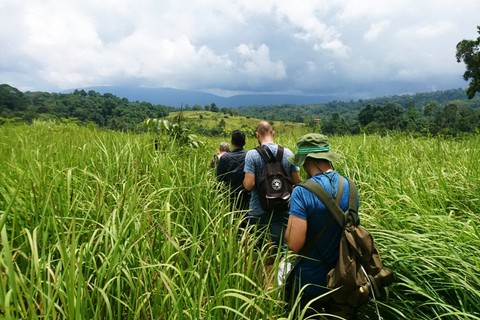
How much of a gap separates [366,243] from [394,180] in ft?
6.86

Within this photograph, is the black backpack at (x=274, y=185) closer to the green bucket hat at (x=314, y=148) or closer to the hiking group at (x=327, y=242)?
the hiking group at (x=327, y=242)

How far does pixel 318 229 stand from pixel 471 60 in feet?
106

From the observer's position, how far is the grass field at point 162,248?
49.1 inches

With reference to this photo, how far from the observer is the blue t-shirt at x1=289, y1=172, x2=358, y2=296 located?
6.32 feet

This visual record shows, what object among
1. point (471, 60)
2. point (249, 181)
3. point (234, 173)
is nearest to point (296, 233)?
point (249, 181)

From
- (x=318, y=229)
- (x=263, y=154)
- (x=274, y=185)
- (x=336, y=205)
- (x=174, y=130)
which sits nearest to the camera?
(x=336, y=205)

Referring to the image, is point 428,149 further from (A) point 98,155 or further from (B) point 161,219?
(A) point 98,155

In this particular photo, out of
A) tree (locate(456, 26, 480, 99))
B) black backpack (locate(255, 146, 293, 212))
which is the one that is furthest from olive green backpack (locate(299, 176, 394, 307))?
tree (locate(456, 26, 480, 99))

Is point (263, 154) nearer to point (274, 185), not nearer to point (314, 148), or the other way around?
point (274, 185)

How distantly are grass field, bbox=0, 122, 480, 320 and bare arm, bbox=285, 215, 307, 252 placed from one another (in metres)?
0.29

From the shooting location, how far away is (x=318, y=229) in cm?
197

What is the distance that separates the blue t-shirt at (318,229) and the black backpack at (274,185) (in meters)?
1.01

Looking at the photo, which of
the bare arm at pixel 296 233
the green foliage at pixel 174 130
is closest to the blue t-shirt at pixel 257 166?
the bare arm at pixel 296 233

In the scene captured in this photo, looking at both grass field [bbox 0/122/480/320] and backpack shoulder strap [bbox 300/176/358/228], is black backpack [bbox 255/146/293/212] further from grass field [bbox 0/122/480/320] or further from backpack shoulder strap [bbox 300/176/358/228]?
backpack shoulder strap [bbox 300/176/358/228]
